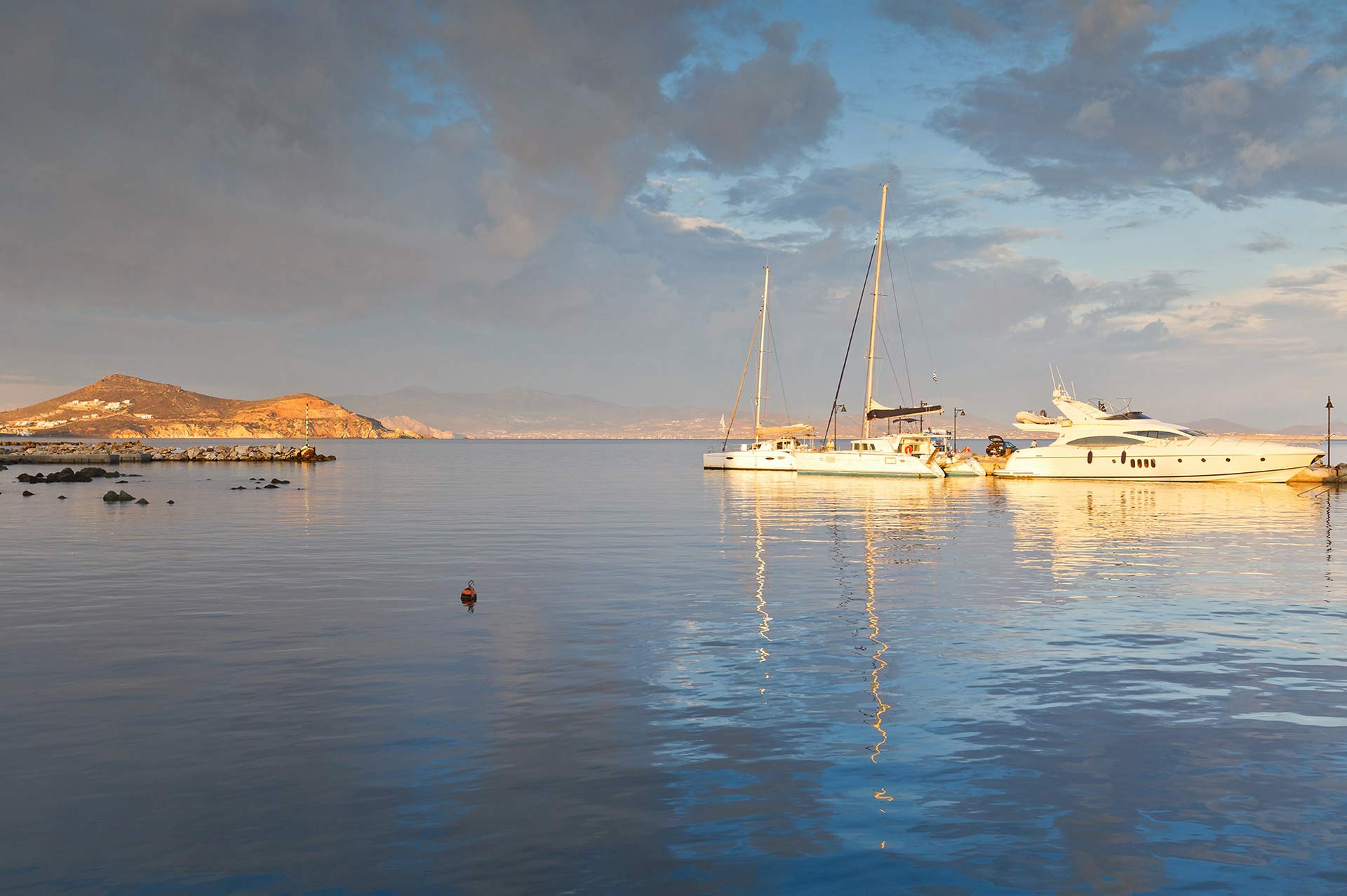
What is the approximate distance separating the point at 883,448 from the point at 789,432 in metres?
16.5

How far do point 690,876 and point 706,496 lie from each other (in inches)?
2187

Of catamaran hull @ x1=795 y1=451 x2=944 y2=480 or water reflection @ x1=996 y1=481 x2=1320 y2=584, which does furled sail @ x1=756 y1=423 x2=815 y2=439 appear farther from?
water reflection @ x1=996 y1=481 x2=1320 y2=584

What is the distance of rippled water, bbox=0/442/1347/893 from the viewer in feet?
27.1

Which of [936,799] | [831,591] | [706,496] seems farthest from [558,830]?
[706,496]

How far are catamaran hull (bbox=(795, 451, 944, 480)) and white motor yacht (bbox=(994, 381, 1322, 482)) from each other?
9530 mm

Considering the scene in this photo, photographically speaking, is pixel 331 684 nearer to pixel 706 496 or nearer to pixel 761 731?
pixel 761 731

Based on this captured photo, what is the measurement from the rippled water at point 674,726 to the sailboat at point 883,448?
170ft

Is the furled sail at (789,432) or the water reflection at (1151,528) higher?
the furled sail at (789,432)

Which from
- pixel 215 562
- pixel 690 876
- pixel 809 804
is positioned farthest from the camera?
pixel 215 562

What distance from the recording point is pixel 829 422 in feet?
300

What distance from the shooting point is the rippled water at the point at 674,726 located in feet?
27.1

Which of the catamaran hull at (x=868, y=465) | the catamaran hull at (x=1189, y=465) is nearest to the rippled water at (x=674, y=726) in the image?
the catamaran hull at (x=1189, y=465)

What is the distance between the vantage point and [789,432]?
98.8 m

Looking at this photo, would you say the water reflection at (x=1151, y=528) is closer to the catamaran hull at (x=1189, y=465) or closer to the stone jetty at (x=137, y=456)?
the catamaran hull at (x=1189, y=465)
